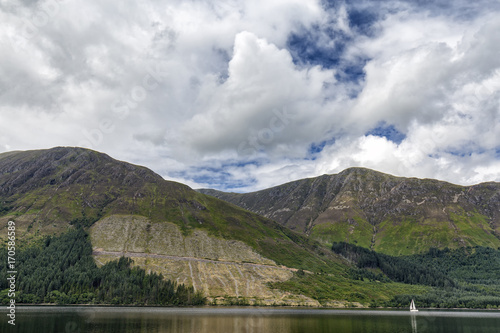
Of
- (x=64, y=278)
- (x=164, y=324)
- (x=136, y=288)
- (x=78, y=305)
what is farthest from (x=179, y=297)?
(x=164, y=324)

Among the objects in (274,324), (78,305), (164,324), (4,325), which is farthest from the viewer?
(78,305)

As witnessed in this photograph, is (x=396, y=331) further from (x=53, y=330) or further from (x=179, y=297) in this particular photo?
(x=179, y=297)

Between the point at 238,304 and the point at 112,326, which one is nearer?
the point at 112,326

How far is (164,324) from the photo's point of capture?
332ft

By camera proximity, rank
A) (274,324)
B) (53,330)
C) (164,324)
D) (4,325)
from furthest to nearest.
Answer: (274,324), (164,324), (4,325), (53,330)

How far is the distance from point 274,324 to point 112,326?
51.4 m

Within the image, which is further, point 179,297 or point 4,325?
point 179,297

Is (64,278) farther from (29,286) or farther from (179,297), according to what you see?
(179,297)

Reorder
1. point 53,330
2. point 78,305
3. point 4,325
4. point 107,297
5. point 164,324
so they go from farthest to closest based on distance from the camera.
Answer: point 107,297, point 78,305, point 164,324, point 4,325, point 53,330

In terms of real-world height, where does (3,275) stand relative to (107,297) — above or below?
above

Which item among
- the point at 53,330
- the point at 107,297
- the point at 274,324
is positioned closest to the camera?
the point at 53,330

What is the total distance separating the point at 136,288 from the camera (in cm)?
19575

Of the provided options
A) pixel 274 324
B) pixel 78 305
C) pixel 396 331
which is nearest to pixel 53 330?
pixel 274 324

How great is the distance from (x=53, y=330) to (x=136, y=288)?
120m
